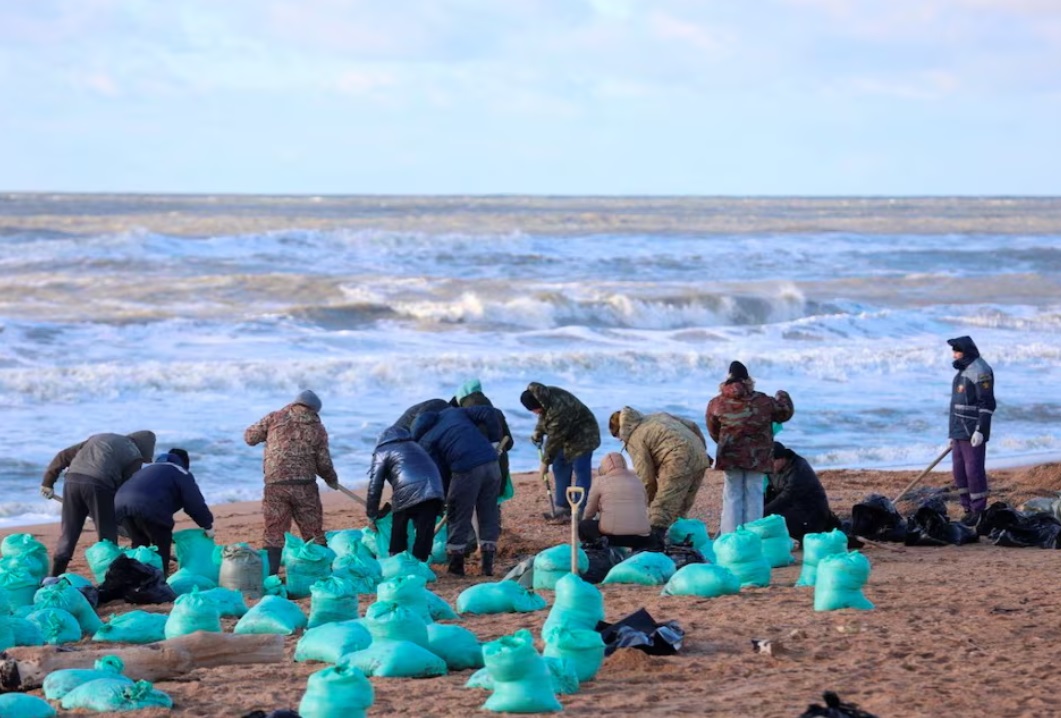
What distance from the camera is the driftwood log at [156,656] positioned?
653 cm

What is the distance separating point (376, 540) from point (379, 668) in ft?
11.5

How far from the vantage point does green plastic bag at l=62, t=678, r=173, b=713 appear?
238 inches

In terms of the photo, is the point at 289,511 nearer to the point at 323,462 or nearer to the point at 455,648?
the point at 323,462

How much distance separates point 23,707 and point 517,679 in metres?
1.86

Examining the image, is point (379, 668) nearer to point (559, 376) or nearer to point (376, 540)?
point (376, 540)

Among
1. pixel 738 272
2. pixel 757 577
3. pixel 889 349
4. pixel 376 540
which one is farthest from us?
pixel 738 272

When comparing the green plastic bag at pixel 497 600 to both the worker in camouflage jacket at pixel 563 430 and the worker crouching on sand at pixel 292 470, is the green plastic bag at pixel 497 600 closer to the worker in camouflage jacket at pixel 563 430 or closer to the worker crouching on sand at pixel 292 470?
the worker crouching on sand at pixel 292 470

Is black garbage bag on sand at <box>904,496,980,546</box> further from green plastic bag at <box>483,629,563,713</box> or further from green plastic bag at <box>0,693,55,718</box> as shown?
green plastic bag at <box>0,693,55,718</box>

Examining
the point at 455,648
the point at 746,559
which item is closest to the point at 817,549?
the point at 746,559

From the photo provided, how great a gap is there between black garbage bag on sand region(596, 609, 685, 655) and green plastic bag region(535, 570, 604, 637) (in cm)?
8

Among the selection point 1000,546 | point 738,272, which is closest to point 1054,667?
point 1000,546

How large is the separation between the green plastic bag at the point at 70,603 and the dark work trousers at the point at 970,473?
21.4ft

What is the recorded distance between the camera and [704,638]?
7.34m

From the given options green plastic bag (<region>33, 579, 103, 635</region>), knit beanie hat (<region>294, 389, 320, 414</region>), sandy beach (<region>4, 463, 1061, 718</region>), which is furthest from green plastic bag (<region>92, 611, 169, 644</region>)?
knit beanie hat (<region>294, 389, 320, 414</region>)
